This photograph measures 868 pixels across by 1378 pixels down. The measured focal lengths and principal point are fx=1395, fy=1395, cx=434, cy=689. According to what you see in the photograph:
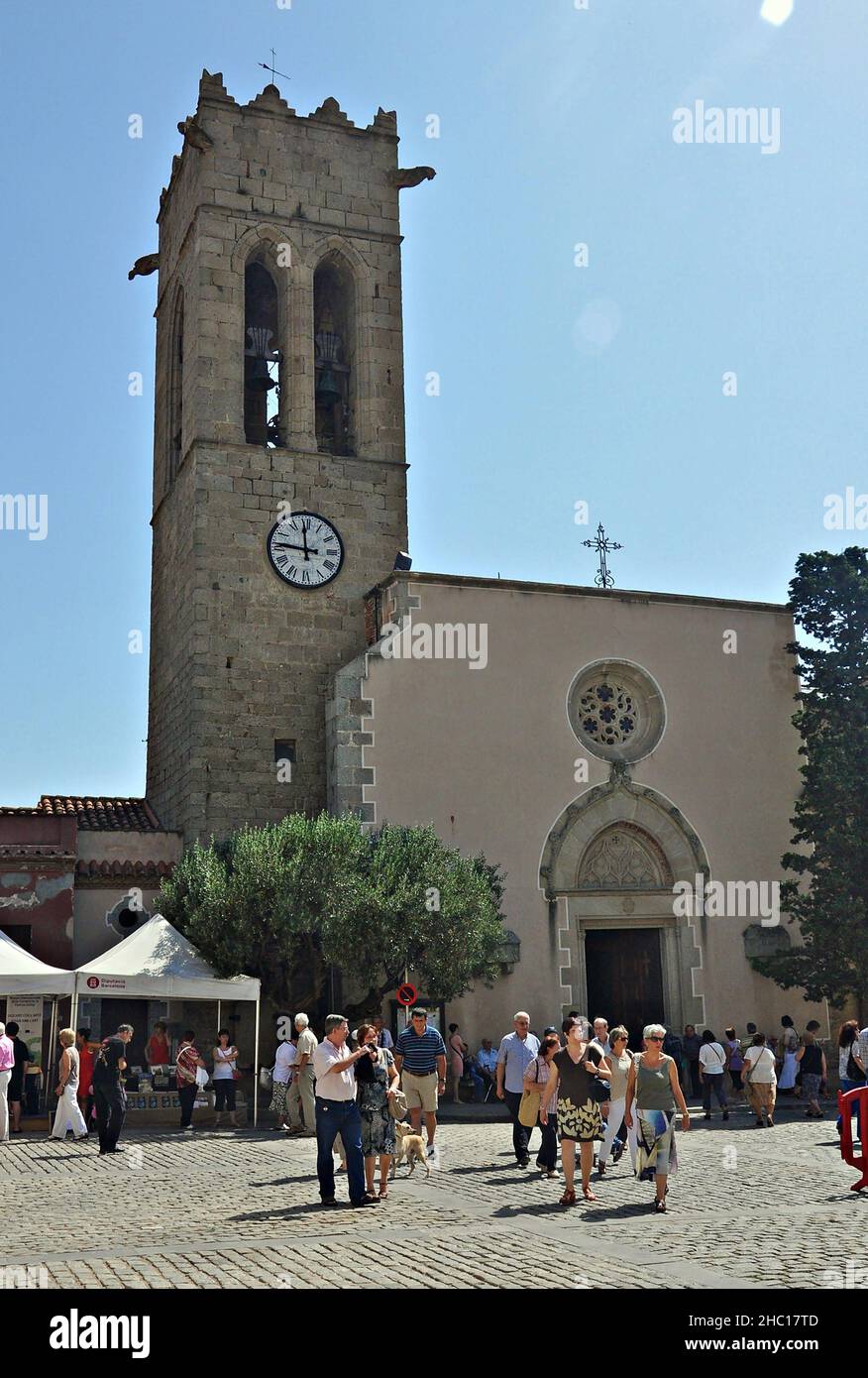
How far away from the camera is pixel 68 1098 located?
17.0m

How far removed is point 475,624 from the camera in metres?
24.9

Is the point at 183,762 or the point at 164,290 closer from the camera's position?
the point at 183,762

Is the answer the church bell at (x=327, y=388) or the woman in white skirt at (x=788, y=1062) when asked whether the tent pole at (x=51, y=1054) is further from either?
the church bell at (x=327, y=388)

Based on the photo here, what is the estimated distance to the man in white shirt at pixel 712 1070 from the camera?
63.2 feet

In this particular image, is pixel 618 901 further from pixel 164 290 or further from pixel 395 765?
pixel 164 290

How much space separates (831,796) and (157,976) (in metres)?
12.0

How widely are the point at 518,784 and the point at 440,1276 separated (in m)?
16.6

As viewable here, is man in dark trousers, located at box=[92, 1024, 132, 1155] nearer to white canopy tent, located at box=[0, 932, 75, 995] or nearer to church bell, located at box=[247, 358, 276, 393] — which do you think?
white canopy tent, located at box=[0, 932, 75, 995]

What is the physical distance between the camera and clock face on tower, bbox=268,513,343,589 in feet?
87.2

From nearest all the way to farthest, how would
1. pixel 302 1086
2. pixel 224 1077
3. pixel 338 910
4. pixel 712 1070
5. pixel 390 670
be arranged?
pixel 302 1086, pixel 224 1077, pixel 712 1070, pixel 338 910, pixel 390 670

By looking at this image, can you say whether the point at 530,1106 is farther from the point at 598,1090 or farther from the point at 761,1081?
the point at 761,1081

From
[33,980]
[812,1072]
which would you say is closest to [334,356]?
[33,980]

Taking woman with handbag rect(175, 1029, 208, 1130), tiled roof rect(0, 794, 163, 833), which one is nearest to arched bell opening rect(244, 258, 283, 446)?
tiled roof rect(0, 794, 163, 833)
